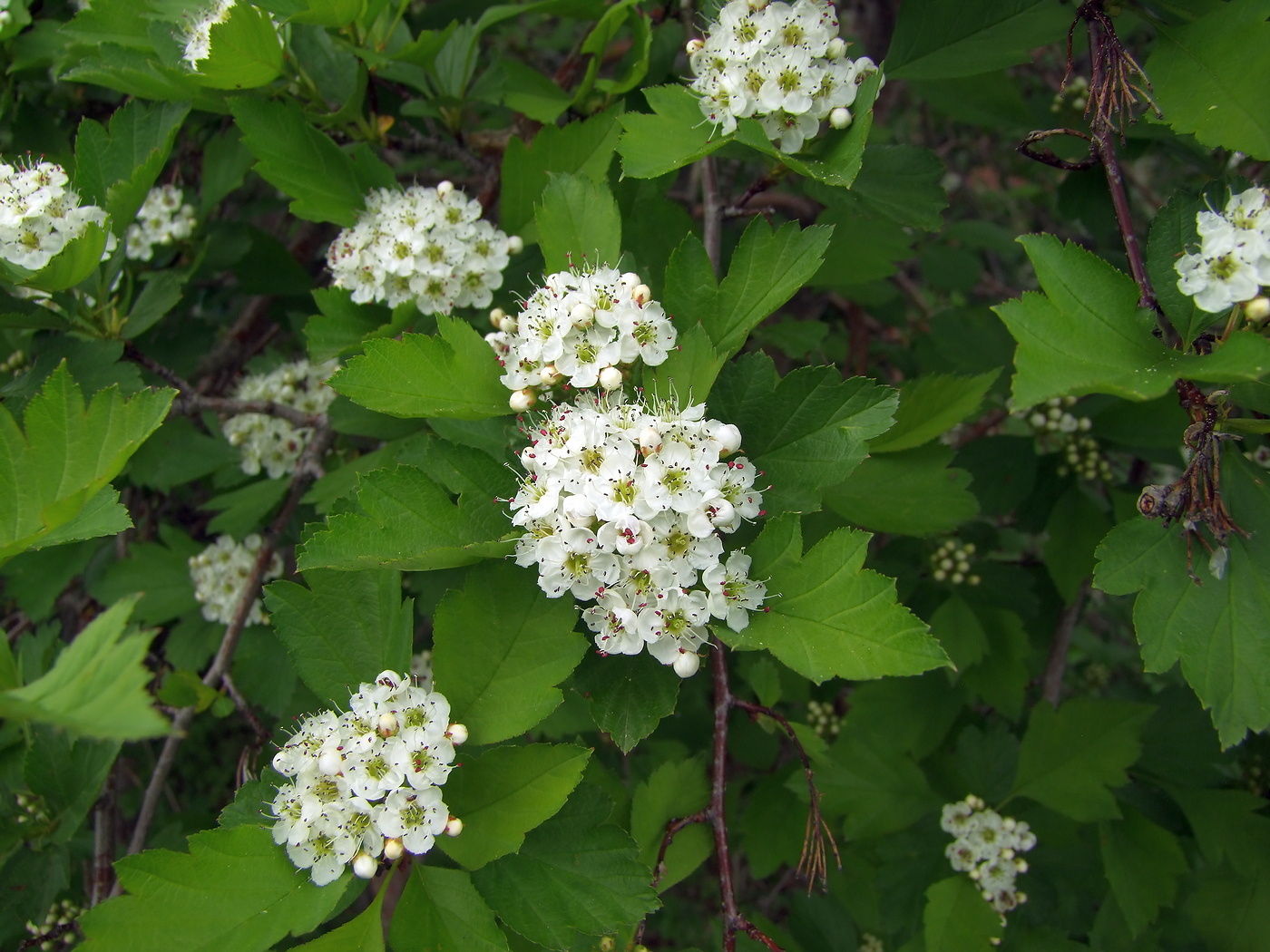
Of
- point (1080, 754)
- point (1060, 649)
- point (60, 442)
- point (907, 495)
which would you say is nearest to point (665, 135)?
point (907, 495)

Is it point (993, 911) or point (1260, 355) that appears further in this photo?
point (993, 911)

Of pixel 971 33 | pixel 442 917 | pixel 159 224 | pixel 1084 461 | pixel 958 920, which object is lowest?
pixel 958 920

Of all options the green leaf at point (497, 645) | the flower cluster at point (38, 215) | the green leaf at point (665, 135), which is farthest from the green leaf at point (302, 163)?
the green leaf at point (497, 645)

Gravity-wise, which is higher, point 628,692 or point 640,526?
point 640,526

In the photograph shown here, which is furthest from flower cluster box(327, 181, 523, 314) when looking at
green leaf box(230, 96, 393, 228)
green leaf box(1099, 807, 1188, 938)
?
green leaf box(1099, 807, 1188, 938)

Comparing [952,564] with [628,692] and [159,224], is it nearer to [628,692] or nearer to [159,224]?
[628,692]

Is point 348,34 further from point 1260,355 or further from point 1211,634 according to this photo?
point 1211,634

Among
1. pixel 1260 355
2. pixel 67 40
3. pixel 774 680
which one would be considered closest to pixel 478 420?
pixel 774 680

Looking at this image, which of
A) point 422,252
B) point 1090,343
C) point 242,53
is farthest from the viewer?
point 422,252

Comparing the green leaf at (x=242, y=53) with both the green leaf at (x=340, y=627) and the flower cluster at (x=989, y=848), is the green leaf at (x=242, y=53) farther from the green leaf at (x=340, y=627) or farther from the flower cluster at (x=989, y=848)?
the flower cluster at (x=989, y=848)
